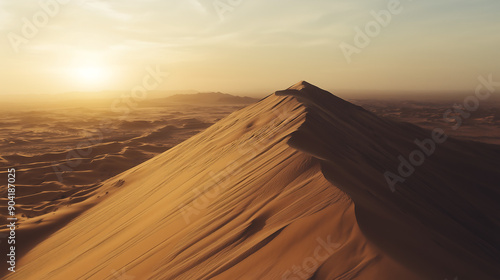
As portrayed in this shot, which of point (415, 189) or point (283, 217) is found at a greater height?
point (283, 217)

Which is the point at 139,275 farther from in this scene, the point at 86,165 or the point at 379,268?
the point at 86,165

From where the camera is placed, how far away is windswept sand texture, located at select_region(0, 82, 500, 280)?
6.88 ft

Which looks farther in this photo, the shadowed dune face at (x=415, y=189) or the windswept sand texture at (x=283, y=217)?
the shadowed dune face at (x=415, y=189)

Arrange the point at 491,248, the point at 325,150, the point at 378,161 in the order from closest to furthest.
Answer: the point at 491,248, the point at 325,150, the point at 378,161

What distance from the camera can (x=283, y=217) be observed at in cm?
258

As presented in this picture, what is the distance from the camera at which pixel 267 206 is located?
284 cm

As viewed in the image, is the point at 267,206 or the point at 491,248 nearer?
the point at 267,206

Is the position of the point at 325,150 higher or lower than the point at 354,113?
lower

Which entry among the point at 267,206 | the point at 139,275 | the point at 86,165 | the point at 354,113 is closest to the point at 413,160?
the point at 354,113

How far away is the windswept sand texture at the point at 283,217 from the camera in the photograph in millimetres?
2096

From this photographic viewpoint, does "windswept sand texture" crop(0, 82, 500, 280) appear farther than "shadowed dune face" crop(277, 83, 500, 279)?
No

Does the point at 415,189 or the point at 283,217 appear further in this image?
the point at 415,189

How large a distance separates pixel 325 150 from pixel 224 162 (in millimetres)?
1627

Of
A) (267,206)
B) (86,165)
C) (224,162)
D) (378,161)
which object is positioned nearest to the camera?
(267,206)
